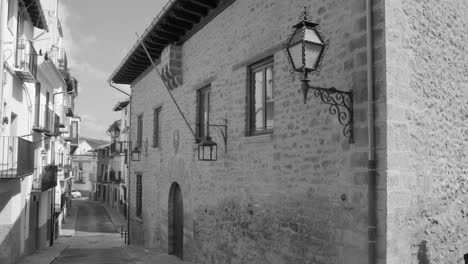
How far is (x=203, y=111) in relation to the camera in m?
9.27

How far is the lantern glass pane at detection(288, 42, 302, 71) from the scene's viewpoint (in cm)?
450

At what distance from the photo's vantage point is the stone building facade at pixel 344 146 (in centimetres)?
446

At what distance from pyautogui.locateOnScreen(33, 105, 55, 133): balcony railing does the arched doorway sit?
5031 millimetres

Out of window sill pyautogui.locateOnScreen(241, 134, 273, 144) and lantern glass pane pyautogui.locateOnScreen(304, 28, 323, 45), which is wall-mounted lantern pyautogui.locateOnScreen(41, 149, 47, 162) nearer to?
window sill pyautogui.locateOnScreen(241, 134, 273, 144)

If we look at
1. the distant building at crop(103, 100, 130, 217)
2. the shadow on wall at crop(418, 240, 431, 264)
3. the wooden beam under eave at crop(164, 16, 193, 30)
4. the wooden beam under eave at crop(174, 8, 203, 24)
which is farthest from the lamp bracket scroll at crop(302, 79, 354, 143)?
the distant building at crop(103, 100, 130, 217)

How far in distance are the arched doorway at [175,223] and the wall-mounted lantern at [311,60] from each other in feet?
21.9

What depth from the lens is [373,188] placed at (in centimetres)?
442

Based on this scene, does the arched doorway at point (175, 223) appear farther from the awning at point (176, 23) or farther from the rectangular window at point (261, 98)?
the rectangular window at point (261, 98)

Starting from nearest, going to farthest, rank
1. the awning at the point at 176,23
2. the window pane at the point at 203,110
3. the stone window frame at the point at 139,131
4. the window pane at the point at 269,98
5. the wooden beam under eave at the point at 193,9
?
the window pane at the point at 269,98 < the awning at the point at 176,23 < the wooden beam under eave at the point at 193,9 < the window pane at the point at 203,110 < the stone window frame at the point at 139,131

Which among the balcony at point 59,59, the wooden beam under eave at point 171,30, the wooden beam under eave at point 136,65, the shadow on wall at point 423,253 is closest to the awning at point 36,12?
the wooden beam under eave at point 136,65

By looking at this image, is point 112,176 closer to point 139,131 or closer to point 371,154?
point 139,131

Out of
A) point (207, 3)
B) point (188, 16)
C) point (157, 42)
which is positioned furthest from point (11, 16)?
point (207, 3)

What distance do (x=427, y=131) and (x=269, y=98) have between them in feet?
8.42

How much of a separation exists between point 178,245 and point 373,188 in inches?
300
